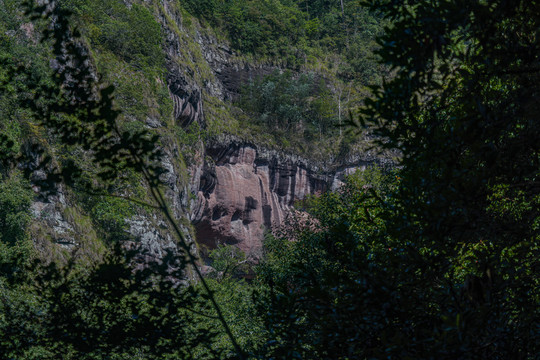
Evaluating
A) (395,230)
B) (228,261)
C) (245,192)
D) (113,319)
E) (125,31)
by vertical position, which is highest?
(125,31)

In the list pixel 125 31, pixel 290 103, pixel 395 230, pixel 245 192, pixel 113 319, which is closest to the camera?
pixel 395 230

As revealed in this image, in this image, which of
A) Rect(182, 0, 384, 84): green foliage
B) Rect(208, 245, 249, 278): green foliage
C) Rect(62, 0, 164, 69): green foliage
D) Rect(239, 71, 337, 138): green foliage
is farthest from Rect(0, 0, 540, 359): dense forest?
Rect(182, 0, 384, 84): green foliage

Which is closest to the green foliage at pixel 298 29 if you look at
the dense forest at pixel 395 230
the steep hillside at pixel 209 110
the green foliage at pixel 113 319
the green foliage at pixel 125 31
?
the steep hillside at pixel 209 110

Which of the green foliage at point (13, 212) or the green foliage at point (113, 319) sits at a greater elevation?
the green foliage at point (113, 319)

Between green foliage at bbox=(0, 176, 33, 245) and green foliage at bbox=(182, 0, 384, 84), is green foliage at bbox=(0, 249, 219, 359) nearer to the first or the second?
green foliage at bbox=(0, 176, 33, 245)

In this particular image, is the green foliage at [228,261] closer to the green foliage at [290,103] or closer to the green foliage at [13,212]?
the green foliage at [290,103]

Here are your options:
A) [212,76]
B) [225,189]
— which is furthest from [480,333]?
[212,76]

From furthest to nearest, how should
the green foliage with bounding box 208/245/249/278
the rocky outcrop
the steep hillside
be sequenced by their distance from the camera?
the rocky outcrop
the green foliage with bounding box 208/245/249/278
the steep hillside

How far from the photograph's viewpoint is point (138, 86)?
27.6 m

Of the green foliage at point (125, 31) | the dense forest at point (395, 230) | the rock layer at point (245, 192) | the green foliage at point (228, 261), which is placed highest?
the green foliage at point (125, 31)

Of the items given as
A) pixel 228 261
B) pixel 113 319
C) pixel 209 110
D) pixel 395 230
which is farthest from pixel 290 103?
pixel 395 230

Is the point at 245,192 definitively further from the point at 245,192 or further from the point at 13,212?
the point at 13,212

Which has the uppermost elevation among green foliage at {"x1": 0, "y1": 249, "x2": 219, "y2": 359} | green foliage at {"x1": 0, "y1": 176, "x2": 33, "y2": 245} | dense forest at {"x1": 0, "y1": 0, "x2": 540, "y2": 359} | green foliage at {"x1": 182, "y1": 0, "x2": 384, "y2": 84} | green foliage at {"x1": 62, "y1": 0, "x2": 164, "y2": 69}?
green foliage at {"x1": 182, "y1": 0, "x2": 384, "y2": 84}

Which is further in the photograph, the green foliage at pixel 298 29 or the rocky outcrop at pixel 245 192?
the green foliage at pixel 298 29
